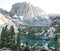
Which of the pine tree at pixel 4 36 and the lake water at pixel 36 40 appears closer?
the lake water at pixel 36 40

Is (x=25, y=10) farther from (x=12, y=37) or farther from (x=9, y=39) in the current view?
(x=9, y=39)

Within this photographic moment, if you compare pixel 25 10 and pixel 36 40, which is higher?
pixel 25 10

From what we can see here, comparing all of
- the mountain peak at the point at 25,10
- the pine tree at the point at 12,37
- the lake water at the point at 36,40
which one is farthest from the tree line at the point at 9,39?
the mountain peak at the point at 25,10

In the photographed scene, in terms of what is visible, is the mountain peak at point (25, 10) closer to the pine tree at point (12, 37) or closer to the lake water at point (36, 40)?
the pine tree at point (12, 37)

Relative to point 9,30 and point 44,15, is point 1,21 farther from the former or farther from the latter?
point 44,15

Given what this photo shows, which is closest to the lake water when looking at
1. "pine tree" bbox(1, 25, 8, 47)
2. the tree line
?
the tree line

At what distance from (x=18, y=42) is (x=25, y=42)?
241 mm

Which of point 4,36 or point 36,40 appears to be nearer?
point 36,40

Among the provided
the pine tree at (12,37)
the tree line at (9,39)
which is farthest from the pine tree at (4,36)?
the pine tree at (12,37)

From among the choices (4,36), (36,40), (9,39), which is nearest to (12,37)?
(9,39)

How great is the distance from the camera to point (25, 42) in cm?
867

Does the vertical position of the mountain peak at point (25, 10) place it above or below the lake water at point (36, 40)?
above

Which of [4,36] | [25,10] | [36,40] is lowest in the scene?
[36,40]

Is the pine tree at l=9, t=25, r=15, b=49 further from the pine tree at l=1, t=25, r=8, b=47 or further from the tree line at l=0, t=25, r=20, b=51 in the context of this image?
the pine tree at l=1, t=25, r=8, b=47
